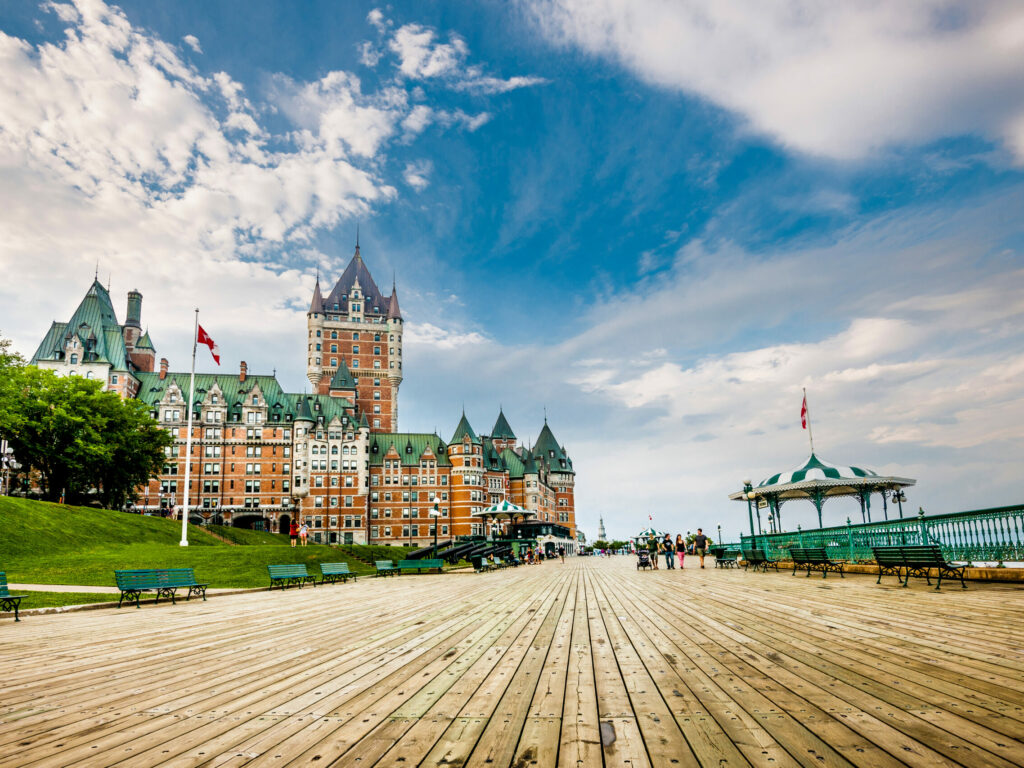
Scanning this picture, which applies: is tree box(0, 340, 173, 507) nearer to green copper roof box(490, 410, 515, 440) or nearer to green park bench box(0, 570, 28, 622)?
green park bench box(0, 570, 28, 622)

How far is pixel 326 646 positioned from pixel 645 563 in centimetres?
2388

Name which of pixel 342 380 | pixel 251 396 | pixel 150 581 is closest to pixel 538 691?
pixel 150 581

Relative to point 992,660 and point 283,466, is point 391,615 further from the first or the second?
point 283,466

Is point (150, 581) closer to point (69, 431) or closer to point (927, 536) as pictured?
point (927, 536)

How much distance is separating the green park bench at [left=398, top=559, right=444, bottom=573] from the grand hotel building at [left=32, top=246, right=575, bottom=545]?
52.4m

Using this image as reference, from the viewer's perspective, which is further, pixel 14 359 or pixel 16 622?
pixel 14 359

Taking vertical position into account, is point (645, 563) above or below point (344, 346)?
below

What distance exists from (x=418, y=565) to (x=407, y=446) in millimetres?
65769

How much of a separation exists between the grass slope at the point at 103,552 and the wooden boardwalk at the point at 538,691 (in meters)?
15.5

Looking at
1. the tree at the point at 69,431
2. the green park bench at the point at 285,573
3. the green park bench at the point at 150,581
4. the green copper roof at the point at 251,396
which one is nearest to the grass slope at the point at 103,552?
the green park bench at the point at 285,573

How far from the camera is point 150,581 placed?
15.0 m

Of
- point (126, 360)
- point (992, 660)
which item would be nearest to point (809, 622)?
point (992, 660)

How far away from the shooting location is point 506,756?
338 cm

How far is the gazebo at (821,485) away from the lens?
78.8 ft
